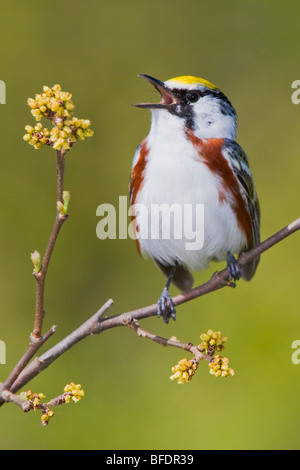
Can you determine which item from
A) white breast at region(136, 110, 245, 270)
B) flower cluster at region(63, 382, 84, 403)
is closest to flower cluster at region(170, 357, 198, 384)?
flower cluster at region(63, 382, 84, 403)

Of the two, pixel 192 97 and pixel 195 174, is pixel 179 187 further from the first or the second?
pixel 192 97

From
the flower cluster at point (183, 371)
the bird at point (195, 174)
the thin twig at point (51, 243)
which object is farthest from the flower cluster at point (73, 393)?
the bird at point (195, 174)

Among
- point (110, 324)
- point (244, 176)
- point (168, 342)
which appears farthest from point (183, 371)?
point (244, 176)

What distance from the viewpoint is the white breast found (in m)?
3.37

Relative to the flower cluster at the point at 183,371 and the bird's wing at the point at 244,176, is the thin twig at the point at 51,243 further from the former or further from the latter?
the bird's wing at the point at 244,176

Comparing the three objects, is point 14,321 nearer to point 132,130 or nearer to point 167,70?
point 132,130

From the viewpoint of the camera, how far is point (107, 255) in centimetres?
502


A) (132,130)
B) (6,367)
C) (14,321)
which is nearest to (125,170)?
(132,130)

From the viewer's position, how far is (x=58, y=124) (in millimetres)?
2020

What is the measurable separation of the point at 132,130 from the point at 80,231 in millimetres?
929

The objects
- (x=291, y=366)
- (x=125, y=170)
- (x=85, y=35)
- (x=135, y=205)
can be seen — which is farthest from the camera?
(x=85, y=35)

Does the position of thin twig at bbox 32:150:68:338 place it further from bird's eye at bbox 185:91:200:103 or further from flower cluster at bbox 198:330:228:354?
bird's eye at bbox 185:91:200:103

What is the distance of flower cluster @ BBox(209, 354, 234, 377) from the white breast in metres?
1.16

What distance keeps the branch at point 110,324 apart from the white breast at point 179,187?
62cm
